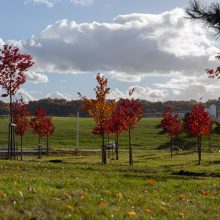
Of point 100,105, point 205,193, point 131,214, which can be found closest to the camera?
point 131,214

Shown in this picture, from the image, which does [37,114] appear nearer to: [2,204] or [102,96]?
[102,96]

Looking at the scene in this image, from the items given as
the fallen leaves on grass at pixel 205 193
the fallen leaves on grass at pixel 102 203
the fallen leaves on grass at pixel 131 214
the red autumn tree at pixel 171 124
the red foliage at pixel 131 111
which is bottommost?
the fallen leaves on grass at pixel 205 193

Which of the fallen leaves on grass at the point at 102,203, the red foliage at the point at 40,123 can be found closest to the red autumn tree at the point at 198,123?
the red foliage at the point at 40,123

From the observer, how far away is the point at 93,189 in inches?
468

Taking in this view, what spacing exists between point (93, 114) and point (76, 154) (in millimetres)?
17474

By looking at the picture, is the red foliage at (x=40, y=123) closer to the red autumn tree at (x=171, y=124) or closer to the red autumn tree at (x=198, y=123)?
the red autumn tree at (x=171, y=124)

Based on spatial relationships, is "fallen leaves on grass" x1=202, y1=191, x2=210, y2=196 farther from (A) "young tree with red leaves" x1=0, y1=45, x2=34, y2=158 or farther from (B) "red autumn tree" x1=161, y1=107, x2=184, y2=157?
(B) "red autumn tree" x1=161, y1=107, x2=184, y2=157

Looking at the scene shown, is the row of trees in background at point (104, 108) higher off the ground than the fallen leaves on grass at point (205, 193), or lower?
higher

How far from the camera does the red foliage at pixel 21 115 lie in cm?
5044

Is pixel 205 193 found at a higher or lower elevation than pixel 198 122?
lower

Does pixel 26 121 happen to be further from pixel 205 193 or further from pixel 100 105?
pixel 205 193

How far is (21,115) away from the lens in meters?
50.9

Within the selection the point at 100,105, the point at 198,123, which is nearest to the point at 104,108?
the point at 100,105

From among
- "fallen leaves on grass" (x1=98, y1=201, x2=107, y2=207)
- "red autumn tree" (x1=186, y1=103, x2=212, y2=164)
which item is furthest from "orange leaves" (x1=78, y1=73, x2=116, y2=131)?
"fallen leaves on grass" (x1=98, y1=201, x2=107, y2=207)
